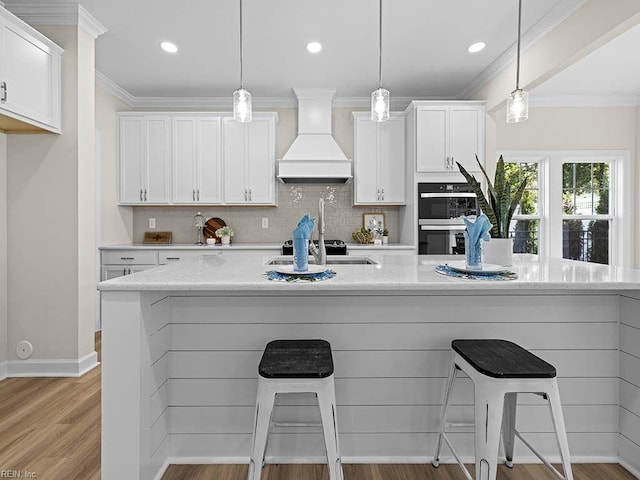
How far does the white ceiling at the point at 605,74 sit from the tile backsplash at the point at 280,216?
7.34ft

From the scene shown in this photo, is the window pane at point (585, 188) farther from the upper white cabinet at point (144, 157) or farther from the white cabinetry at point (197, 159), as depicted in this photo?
the upper white cabinet at point (144, 157)

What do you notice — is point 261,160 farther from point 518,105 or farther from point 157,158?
A: point 518,105

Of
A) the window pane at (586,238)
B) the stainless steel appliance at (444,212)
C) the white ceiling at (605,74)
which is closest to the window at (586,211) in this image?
the window pane at (586,238)

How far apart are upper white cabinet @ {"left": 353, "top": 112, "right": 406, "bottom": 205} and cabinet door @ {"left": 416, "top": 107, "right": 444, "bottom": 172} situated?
1.20ft

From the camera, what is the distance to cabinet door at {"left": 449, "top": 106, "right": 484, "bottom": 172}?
13.7 feet

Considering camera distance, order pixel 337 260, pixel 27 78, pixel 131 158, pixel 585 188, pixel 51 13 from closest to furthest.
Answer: pixel 27 78 < pixel 51 13 < pixel 337 260 < pixel 131 158 < pixel 585 188

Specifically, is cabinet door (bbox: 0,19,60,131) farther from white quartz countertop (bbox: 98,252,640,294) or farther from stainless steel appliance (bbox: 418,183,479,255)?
stainless steel appliance (bbox: 418,183,479,255)

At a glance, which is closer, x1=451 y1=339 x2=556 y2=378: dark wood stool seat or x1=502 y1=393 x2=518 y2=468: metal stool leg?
x1=451 y1=339 x2=556 y2=378: dark wood stool seat

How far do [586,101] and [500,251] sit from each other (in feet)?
13.4

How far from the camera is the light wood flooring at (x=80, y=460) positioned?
1799 mm

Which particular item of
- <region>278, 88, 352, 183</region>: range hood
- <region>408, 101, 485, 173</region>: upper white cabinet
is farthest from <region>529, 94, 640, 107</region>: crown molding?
<region>278, 88, 352, 183</region>: range hood

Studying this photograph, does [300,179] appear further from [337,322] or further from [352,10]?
[337,322]

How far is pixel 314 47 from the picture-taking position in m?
3.50

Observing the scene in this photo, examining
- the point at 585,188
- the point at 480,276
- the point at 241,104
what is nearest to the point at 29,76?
the point at 241,104
